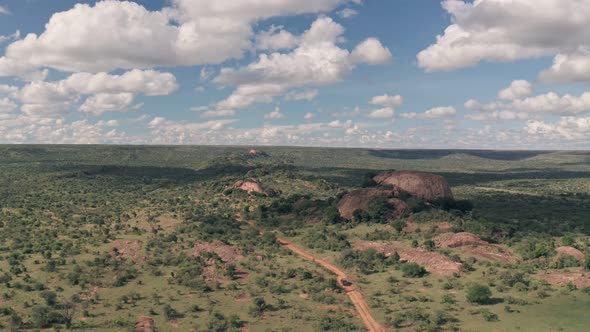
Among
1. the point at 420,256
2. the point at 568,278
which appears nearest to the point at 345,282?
the point at 420,256

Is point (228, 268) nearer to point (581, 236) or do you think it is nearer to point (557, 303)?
point (557, 303)

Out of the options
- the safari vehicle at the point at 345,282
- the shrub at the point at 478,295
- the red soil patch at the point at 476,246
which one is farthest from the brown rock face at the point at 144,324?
the red soil patch at the point at 476,246

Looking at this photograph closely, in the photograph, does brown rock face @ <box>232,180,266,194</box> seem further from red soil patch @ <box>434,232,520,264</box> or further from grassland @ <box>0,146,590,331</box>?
red soil patch @ <box>434,232,520,264</box>

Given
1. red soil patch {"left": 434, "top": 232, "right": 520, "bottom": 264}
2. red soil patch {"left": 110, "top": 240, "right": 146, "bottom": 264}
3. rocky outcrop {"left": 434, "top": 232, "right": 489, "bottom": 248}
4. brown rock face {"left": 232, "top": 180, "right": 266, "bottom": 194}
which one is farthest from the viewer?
brown rock face {"left": 232, "top": 180, "right": 266, "bottom": 194}

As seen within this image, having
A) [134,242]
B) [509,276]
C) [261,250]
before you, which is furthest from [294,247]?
[509,276]

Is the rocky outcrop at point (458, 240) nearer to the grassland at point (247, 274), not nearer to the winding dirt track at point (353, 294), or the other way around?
the grassland at point (247, 274)

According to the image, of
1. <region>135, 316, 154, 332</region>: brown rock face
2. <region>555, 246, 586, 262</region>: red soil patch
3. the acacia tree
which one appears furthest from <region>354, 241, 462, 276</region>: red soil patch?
the acacia tree
